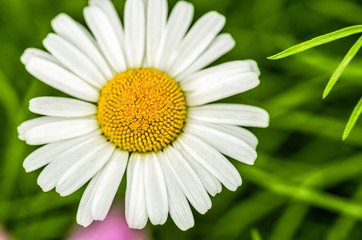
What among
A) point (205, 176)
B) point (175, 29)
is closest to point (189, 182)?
point (205, 176)

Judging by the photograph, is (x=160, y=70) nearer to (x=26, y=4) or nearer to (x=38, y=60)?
(x=38, y=60)

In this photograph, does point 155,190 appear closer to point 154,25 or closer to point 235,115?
point 235,115

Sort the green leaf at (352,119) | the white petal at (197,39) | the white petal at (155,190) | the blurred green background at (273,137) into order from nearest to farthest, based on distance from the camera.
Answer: the green leaf at (352,119)
the white petal at (155,190)
the white petal at (197,39)
the blurred green background at (273,137)

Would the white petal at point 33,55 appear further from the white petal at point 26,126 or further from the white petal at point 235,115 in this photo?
the white petal at point 235,115

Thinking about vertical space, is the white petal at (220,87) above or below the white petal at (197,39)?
below

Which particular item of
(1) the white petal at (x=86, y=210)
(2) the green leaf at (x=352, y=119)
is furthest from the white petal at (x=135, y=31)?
(2) the green leaf at (x=352, y=119)

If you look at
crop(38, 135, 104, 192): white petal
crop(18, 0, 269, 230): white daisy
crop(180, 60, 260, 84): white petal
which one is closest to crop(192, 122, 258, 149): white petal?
crop(18, 0, 269, 230): white daisy
